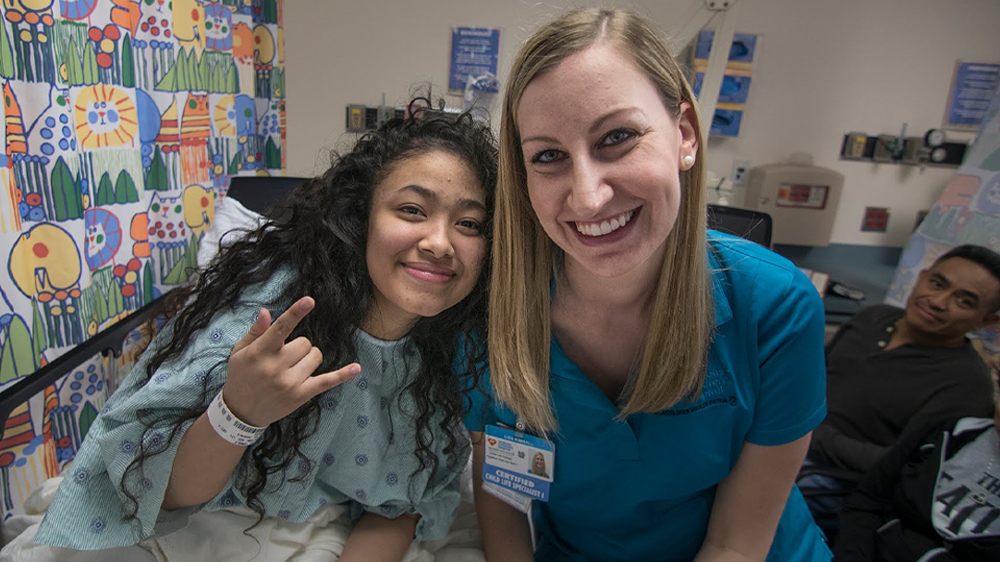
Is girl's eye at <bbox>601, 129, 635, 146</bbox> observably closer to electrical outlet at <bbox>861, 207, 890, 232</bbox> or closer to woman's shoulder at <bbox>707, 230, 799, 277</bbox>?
woman's shoulder at <bbox>707, 230, 799, 277</bbox>

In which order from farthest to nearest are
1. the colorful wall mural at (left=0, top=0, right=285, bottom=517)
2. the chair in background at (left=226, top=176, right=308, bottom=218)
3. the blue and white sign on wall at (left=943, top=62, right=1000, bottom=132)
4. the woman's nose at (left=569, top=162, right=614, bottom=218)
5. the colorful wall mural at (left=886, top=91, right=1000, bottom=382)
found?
the blue and white sign on wall at (left=943, top=62, right=1000, bottom=132), the colorful wall mural at (left=886, top=91, right=1000, bottom=382), the chair in background at (left=226, top=176, right=308, bottom=218), the colorful wall mural at (left=0, top=0, right=285, bottom=517), the woman's nose at (left=569, top=162, right=614, bottom=218)

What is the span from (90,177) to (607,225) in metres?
1.44

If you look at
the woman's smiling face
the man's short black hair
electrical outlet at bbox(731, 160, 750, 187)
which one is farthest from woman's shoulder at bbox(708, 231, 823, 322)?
electrical outlet at bbox(731, 160, 750, 187)

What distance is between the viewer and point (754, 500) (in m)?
1.06

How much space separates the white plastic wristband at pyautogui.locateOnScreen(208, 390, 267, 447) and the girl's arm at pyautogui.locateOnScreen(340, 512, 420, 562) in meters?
0.37

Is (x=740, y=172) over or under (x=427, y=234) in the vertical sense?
over

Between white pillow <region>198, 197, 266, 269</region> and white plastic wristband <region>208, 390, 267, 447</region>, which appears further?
white pillow <region>198, 197, 266, 269</region>

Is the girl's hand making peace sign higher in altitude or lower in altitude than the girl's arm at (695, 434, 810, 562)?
higher

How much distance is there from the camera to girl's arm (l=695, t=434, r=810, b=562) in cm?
105

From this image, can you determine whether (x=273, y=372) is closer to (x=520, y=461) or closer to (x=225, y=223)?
(x=520, y=461)

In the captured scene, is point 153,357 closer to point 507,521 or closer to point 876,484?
point 507,521

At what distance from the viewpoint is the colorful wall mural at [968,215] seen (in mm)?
2459

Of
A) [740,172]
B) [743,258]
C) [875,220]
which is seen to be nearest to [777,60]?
[740,172]

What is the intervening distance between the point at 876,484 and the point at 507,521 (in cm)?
109
